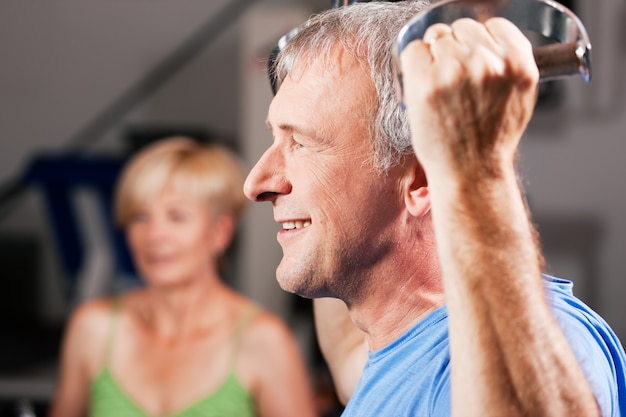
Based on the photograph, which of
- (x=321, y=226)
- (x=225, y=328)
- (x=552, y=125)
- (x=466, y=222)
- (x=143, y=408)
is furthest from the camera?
(x=552, y=125)

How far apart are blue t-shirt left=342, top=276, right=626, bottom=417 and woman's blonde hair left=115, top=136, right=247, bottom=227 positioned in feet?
4.69

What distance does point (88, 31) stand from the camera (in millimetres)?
6223

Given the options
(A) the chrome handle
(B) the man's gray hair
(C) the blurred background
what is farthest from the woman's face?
(A) the chrome handle

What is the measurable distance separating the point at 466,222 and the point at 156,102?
19.0 ft

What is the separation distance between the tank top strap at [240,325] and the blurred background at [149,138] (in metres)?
1.34

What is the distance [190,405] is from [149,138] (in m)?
3.21

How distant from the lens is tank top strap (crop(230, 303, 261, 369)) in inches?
86.5

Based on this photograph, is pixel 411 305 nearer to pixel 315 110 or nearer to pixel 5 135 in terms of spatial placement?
pixel 315 110

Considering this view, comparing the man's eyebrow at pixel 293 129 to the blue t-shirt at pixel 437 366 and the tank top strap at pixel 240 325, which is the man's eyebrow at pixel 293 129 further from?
the tank top strap at pixel 240 325

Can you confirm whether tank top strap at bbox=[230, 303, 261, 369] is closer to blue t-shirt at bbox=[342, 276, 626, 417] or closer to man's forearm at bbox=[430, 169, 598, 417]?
blue t-shirt at bbox=[342, 276, 626, 417]

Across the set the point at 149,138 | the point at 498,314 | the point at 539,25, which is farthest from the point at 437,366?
the point at 149,138

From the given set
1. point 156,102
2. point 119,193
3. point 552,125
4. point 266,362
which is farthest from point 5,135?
point 266,362

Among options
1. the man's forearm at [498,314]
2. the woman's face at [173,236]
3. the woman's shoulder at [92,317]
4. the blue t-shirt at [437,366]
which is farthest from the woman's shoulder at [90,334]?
the man's forearm at [498,314]

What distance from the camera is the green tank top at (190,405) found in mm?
2096
